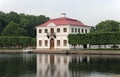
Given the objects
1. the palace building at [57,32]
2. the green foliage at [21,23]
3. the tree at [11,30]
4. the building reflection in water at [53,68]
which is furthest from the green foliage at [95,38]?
the green foliage at [21,23]

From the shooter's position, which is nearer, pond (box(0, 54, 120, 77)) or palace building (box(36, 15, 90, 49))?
pond (box(0, 54, 120, 77))

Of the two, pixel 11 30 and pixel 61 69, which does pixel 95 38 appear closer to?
pixel 61 69

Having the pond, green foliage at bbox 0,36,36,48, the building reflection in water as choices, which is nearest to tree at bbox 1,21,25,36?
green foliage at bbox 0,36,36,48

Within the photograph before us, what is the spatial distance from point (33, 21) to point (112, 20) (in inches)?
Result: 1040

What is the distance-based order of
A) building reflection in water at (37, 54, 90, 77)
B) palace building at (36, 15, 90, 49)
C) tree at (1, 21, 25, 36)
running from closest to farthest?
building reflection in water at (37, 54, 90, 77) → palace building at (36, 15, 90, 49) → tree at (1, 21, 25, 36)

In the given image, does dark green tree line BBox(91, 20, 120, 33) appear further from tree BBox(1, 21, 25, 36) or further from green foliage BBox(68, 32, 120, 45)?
green foliage BBox(68, 32, 120, 45)

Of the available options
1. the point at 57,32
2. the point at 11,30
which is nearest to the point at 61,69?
the point at 57,32

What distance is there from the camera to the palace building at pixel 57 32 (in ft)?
213

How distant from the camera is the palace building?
2562 inches

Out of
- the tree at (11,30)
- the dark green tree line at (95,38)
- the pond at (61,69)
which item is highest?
the tree at (11,30)

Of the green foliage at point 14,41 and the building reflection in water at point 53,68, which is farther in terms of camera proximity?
the green foliage at point 14,41

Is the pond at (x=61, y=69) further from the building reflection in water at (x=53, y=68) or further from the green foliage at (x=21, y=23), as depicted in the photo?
the green foliage at (x=21, y=23)

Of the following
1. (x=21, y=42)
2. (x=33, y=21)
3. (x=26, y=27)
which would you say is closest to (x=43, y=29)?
(x=21, y=42)

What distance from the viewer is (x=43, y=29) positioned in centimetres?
6831
